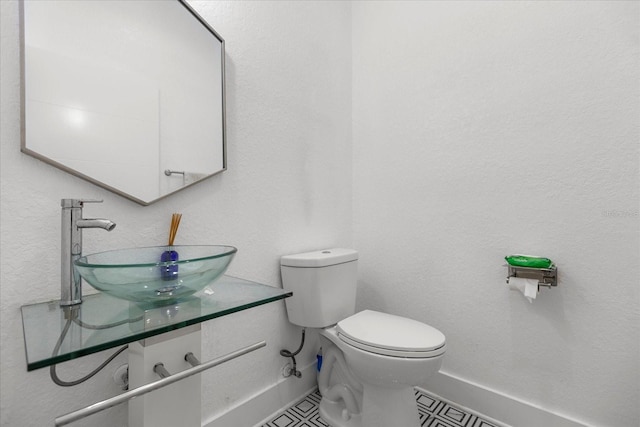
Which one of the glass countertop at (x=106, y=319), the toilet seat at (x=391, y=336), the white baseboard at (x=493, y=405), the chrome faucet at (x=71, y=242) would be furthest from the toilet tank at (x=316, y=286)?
the chrome faucet at (x=71, y=242)

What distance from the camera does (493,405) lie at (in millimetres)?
1375

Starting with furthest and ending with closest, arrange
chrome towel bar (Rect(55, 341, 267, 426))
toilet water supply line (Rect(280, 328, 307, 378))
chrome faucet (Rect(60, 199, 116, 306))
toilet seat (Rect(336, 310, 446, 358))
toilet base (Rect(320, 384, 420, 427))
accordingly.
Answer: toilet water supply line (Rect(280, 328, 307, 378)) < toilet base (Rect(320, 384, 420, 427)) < toilet seat (Rect(336, 310, 446, 358)) < chrome faucet (Rect(60, 199, 116, 306)) < chrome towel bar (Rect(55, 341, 267, 426))

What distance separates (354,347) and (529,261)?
30.5 inches

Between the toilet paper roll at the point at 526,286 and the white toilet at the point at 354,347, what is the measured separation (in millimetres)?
367

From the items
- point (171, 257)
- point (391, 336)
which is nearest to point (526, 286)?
point (391, 336)

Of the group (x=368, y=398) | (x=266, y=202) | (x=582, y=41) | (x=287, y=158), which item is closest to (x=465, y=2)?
(x=582, y=41)

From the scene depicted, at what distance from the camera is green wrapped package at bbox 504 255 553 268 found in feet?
3.93

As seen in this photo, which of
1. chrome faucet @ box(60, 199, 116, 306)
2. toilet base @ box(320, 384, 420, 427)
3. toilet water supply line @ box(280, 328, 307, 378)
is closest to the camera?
chrome faucet @ box(60, 199, 116, 306)

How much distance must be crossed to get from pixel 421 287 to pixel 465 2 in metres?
1.44

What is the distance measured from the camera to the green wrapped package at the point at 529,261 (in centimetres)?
120

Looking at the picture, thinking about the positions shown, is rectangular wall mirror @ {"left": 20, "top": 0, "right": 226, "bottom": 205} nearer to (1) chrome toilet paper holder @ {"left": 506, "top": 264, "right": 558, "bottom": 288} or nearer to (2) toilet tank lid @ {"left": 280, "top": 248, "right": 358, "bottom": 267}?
(2) toilet tank lid @ {"left": 280, "top": 248, "right": 358, "bottom": 267}

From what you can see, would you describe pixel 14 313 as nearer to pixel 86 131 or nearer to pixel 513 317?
pixel 86 131

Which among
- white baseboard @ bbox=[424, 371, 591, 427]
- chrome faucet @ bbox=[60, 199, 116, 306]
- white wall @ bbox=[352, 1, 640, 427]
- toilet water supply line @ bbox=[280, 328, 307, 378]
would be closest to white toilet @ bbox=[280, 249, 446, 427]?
toilet water supply line @ bbox=[280, 328, 307, 378]

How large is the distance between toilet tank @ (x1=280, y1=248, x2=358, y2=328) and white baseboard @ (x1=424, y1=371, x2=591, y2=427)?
628 mm
